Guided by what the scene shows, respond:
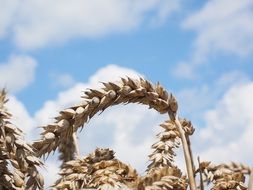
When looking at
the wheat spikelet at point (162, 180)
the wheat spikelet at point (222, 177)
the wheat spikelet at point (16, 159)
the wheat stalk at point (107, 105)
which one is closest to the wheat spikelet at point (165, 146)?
the wheat spikelet at point (222, 177)

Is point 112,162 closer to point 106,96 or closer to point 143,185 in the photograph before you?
point 106,96

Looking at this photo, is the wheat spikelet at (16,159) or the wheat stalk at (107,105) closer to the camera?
the wheat spikelet at (16,159)

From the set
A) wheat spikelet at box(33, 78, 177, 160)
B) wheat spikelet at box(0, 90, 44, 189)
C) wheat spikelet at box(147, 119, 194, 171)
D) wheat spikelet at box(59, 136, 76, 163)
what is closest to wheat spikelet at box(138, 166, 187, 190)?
wheat spikelet at box(0, 90, 44, 189)

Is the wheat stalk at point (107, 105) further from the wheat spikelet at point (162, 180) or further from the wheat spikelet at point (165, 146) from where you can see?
the wheat spikelet at point (165, 146)

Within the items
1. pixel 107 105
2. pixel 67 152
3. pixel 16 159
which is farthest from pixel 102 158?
pixel 67 152

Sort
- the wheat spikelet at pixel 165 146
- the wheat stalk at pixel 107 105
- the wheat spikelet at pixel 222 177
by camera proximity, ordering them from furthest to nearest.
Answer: the wheat spikelet at pixel 165 146, the wheat spikelet at pixel 222 177, the wheat stalk at pixel 107 105

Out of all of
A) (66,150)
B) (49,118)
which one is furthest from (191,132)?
(66,150)

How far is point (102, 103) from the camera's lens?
3.12m

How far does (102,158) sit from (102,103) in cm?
87

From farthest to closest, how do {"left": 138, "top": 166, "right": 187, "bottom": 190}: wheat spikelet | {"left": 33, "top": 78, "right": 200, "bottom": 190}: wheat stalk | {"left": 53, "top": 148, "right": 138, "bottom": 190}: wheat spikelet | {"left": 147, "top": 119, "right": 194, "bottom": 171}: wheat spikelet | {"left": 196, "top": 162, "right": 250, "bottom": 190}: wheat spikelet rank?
1. {"left": 147, "top": 119, "right": 194, "bottom": 171}: wheat spikelet
2. {"left": 196, "top": 162, "right": 250, "bottom": 190}: wheat spikelet
3. {"left": 33, "top": 78, "right": 200, "bottom": 190}: wheat stalk
4. {"left": 53, "top": 148, "right": 138, "bottom": 190}: wheat spikelet
5. {"left": 138, "top": 166, "right": 187, "bottom": 190}: wheat spikelet

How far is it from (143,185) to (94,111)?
818 millimetres

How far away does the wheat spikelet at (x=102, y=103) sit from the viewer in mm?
2953

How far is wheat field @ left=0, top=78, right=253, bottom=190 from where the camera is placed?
259 cm

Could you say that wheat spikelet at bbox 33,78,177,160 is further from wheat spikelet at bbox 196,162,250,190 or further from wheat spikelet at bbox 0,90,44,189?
wheat spikelet at bbox 196,162,250,190
